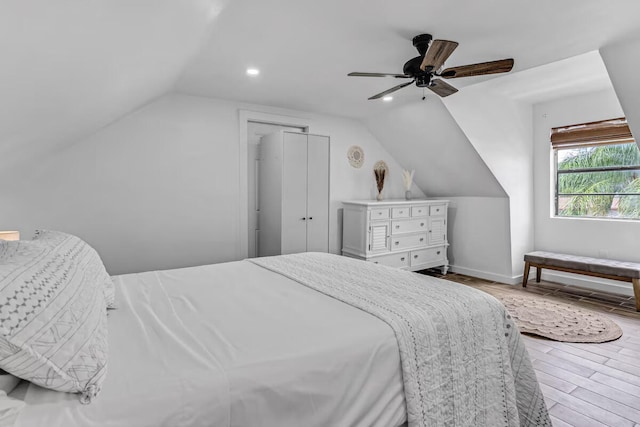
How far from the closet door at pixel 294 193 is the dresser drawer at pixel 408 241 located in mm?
1345

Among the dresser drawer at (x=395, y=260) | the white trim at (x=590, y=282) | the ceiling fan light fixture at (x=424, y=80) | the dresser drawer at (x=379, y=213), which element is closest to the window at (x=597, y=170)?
the white trim at (x=590, y=282)

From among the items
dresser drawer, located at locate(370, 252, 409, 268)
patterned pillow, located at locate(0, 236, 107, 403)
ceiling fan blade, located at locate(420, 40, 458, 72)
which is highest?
ceiling fan blade, located at locate(420, 40, 458, 72)

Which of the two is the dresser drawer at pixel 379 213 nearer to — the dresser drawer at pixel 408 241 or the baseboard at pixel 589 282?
the dresser drawer at pixel 408 241

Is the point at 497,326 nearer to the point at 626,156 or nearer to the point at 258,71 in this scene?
the point at 258,71

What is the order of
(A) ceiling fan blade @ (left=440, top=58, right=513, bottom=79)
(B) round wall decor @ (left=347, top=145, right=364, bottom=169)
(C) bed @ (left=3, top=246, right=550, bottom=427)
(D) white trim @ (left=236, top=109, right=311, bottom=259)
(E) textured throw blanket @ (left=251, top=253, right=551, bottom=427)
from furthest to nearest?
(B) round wall decor @ (left=347, top=145, right=364, bottom=169), (D) white trim @ (left=236, top=109, right=311, bottom=259), (A) ceiling fan blade @ (left=440, top=58, right=513, bottom=79), (E) textured throw blanket @ (left=251, top=253, right=551, bottom=427), (C) bed @ (left=3, top=246, right=550, bottom=427)

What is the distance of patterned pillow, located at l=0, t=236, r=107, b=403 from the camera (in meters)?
0.82

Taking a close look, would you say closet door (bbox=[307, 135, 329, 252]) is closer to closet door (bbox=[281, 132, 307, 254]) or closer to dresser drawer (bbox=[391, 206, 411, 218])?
closet door (bbox=[281, 132, 307, 254])

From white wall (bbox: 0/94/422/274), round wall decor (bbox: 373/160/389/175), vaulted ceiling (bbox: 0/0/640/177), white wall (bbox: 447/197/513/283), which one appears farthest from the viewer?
round wall decor (bbox: 373/160/389/175)

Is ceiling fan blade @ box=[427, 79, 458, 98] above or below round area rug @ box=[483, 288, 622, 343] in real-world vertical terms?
above

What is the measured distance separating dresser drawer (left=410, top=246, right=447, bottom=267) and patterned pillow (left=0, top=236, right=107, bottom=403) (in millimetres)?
4298

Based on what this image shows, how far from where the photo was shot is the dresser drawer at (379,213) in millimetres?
4422

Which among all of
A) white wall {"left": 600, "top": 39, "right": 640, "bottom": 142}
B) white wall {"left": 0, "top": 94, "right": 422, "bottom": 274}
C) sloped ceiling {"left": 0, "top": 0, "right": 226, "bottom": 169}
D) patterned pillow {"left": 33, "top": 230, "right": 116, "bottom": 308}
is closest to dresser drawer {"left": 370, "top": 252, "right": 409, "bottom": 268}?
white wall {"left": 0, "top": 94, "right": 422, "bottom": 274}

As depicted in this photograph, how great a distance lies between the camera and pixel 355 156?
5.03 metres

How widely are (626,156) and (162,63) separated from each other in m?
5.24
